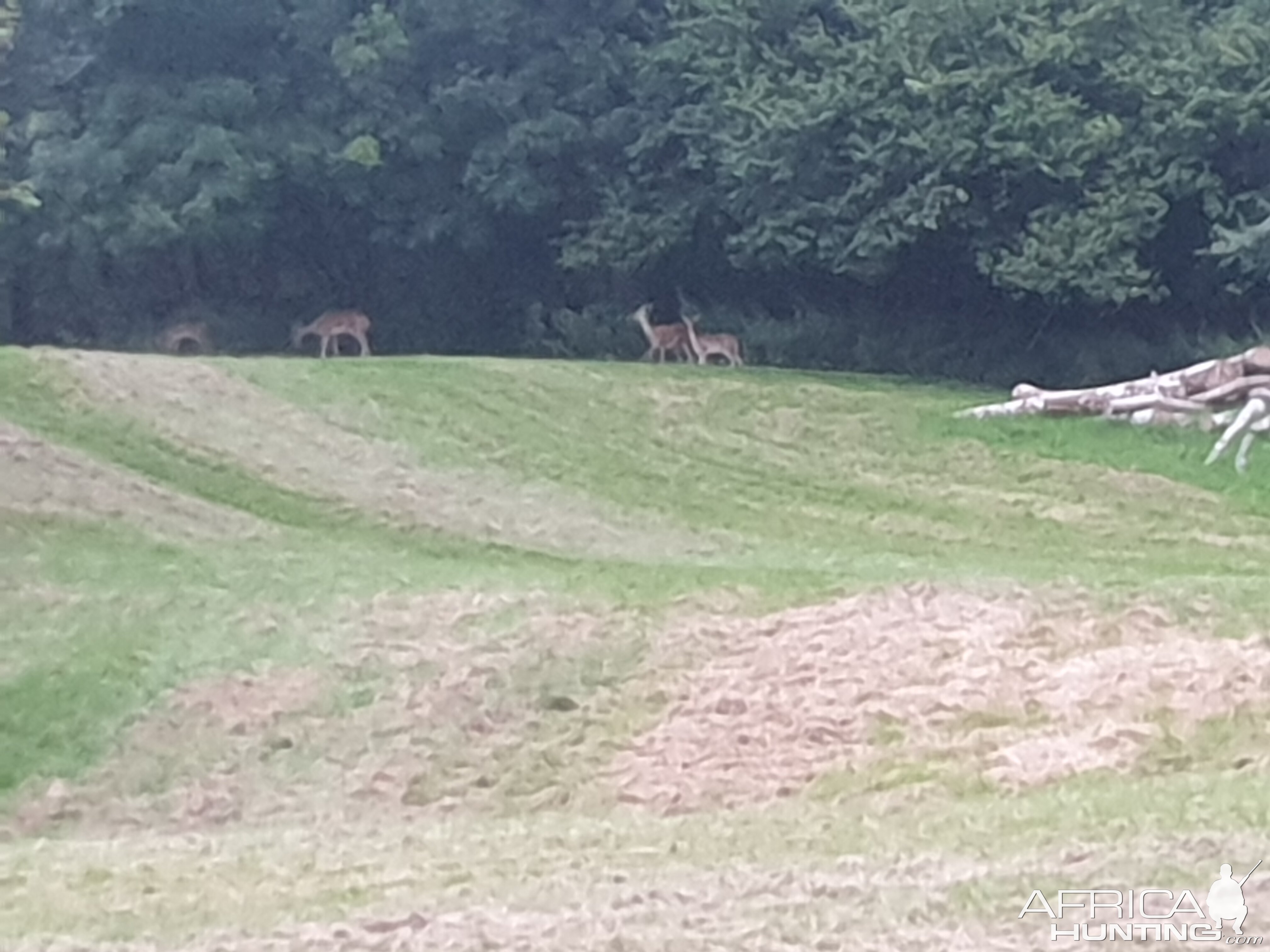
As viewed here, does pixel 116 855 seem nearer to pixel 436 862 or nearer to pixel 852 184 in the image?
pixel 436 862

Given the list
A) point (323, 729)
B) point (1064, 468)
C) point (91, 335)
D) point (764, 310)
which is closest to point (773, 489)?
point (1064, 468)

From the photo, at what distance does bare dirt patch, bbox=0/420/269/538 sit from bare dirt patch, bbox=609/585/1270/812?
14.4ft

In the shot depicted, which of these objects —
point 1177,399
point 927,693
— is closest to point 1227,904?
point 927,693

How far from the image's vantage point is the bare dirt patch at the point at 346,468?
13062 mm

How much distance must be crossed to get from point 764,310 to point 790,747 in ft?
47.5

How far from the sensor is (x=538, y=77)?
72.5ft

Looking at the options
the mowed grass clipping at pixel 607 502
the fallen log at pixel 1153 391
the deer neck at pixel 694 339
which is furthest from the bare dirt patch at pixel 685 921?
the deer neck at pixel 694 339

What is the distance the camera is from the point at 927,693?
27.6 ft

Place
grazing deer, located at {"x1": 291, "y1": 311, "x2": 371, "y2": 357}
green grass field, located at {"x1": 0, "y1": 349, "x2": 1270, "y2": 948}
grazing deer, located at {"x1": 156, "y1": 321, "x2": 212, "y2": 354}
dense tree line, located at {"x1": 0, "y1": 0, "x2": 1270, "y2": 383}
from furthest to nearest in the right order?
1. grazing deer, located at {"x1": 156, "y1": 321, "x2": 212, "y2": 354}
2. grazing deer, located at {"x1": 291, "y1": 311, "x2": 371, "y2": 357}
3. dense tree line, located at {"x1": 0, "y1": 0, "x2": 1270, "y2": 383}
4. green grass field, located at {"x1": 0, "y1": 349, "x2": 1270, "y2": 948}

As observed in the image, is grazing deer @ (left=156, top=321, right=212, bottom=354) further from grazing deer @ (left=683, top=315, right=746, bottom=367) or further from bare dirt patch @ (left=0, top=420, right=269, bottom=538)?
bare dirt patch @ (left=0, top=420, right=269, bottom=538)

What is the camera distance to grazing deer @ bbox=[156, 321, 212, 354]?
74.7ft

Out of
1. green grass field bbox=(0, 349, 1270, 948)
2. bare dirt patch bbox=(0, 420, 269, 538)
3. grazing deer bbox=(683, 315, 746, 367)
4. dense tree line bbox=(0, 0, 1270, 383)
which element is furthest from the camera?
grazing deer bbox=(683, 315, 746, 367)
